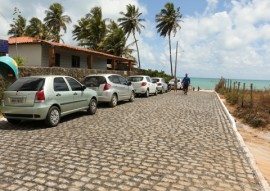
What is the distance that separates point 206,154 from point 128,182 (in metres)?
2.32

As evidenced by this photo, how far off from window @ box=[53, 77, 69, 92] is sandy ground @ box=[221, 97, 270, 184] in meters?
6.08

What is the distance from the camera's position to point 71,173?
432 cm

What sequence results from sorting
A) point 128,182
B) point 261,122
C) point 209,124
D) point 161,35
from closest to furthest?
point 128,182 < point 209,124 < point 261,122 < point 161,35

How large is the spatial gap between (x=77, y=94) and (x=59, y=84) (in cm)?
99

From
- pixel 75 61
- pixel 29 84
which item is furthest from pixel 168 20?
pixel 29 84

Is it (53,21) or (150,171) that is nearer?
(150,171)

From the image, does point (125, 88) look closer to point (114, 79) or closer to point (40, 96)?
point (114, 79)

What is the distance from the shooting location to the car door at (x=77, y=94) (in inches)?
356

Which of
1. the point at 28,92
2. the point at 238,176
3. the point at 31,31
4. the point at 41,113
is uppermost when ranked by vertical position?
the point at 31,31

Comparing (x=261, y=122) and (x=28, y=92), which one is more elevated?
(x=28, y=92)

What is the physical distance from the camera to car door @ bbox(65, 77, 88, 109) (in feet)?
29.6

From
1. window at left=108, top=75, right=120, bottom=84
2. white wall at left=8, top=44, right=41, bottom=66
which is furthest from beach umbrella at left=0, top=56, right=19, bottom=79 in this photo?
white wall at left=8, top=44, right=41, bottom=66

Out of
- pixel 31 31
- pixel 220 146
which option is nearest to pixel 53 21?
pixel 31 31

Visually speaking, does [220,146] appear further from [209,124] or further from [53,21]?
[53,21]
